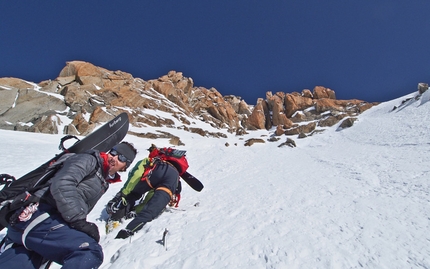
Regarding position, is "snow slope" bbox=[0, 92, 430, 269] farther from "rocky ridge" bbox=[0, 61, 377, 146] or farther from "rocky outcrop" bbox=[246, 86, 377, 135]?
"rocky outcrop" bbox=[246, 86, 377, 135]

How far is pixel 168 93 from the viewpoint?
6819 centimetres

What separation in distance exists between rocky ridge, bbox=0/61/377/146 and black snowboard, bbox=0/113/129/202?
20963 mm

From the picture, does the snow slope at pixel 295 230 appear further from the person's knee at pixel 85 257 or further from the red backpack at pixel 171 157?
the red backpack at pixel 171 157

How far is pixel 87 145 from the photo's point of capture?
5320 millimetres

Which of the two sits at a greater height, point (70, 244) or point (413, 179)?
point (413, 179)

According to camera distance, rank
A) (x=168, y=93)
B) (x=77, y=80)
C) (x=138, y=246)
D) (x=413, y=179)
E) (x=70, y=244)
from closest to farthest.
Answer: (x=70, y=244), (x=138, y=246), (x=413, y=179), (x=77, y=80), (x=168, y=93)

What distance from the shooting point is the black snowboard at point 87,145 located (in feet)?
9.34

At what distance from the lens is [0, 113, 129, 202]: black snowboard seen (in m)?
2.85

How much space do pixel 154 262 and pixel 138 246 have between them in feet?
1.58

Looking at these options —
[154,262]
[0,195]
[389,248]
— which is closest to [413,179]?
[389,248]

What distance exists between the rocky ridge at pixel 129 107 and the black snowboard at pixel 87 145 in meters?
21.0

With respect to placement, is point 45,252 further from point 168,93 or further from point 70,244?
point 168,93

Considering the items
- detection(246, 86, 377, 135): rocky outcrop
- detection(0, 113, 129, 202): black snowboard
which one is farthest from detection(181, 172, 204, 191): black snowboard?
detection(246, 86, 377, 135): rocky outcrop

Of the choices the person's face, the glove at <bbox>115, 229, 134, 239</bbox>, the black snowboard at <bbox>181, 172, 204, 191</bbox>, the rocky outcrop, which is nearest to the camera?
the person's face
